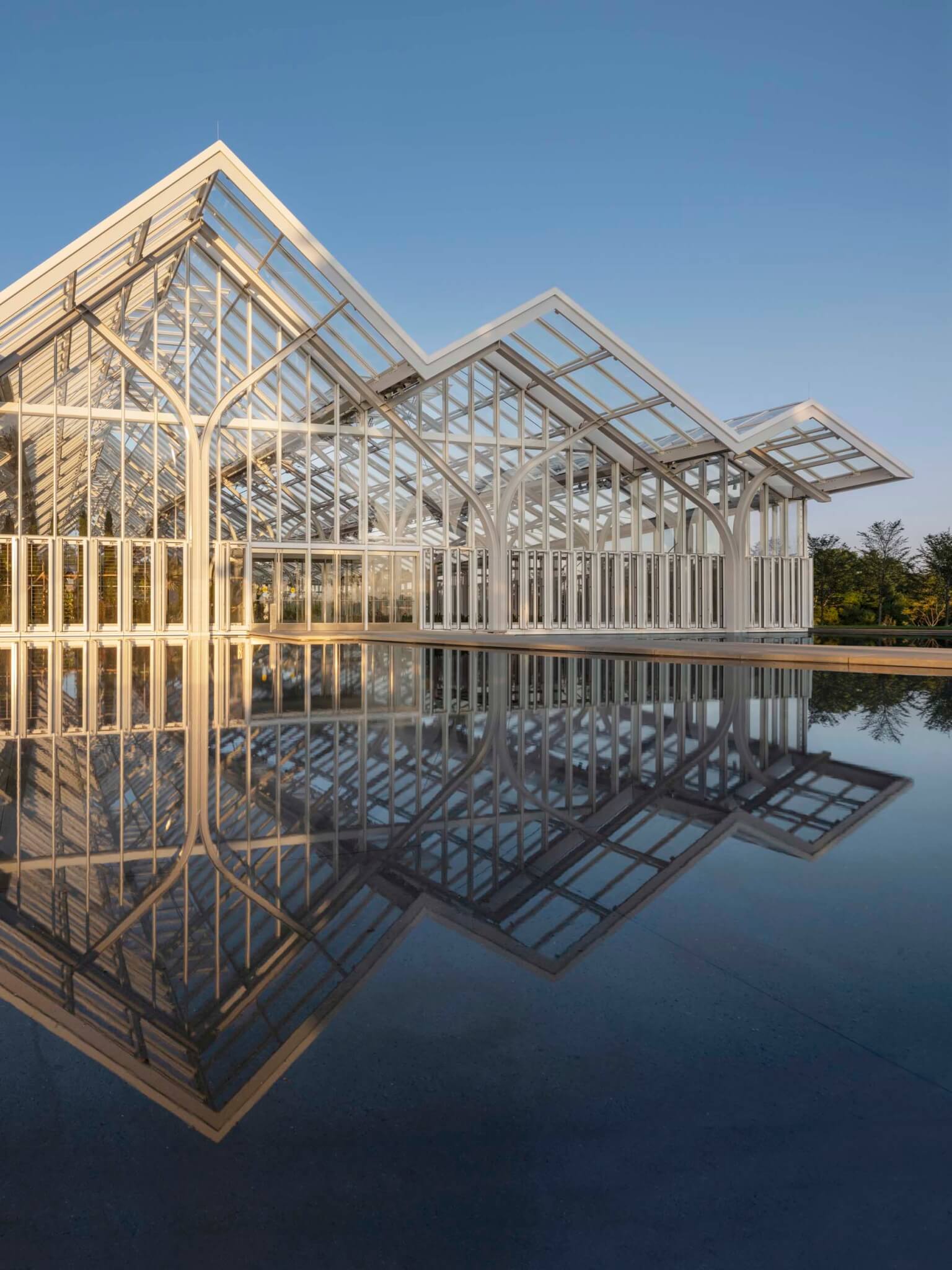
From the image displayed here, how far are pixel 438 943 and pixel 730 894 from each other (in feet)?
3.69

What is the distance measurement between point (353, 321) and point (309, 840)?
2207 centimetres

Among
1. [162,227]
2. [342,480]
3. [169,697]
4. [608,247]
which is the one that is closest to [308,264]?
[162,227]

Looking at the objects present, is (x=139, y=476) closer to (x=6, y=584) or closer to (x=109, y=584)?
(x=109, y=584)

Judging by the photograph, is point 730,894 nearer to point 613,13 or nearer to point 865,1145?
point 865,1145

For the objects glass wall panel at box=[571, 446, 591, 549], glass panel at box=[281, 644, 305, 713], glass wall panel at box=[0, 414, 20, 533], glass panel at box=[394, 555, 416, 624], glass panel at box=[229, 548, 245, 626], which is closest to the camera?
glass panel at box=[281, 644, 305, 713]

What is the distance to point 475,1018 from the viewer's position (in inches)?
91.2

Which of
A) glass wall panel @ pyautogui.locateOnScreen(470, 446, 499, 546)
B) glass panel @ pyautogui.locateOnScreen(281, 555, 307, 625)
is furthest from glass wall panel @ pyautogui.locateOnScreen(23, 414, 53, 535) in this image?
glass wall panel @ pyautogui.locateOnScreen(470, 446, 499, 546)

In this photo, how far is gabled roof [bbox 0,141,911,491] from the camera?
20.7m

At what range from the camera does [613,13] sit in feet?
81.6

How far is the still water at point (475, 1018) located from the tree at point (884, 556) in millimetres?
43258

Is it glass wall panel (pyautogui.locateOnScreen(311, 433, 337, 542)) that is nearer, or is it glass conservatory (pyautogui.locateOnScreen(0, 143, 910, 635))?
glass conservatory (pyautogui.locateOnScreen(0, 143, 910, 635))

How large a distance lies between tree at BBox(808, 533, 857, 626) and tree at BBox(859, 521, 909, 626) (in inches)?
35.0

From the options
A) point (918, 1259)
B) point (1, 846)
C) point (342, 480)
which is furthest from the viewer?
point (342, 480)

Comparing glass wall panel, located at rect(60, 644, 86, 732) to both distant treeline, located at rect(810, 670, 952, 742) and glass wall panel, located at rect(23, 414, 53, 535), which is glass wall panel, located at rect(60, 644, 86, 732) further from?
glass wall panel, located at rect(23, 414, 53, 535)
